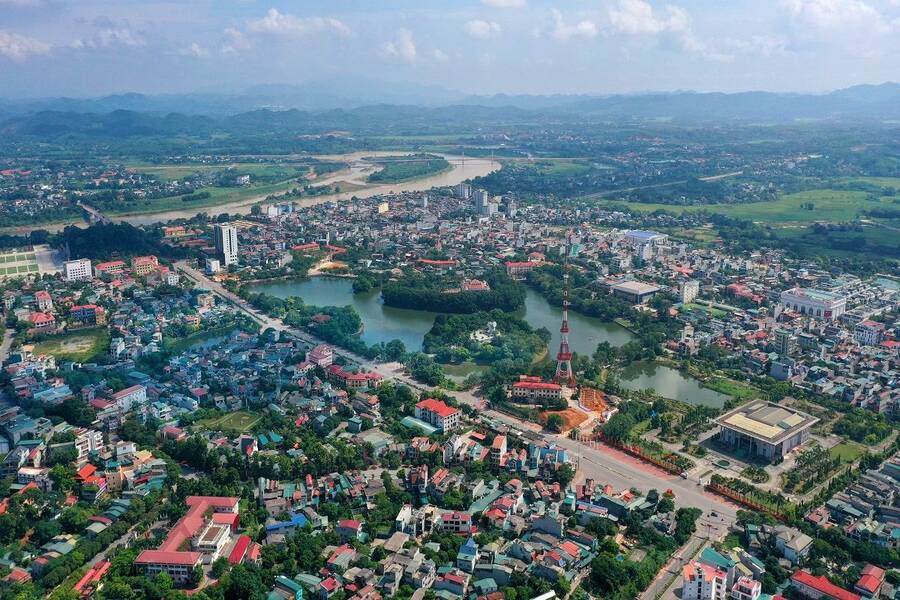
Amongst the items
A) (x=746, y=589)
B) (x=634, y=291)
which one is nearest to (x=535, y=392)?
(x=746, y=589)

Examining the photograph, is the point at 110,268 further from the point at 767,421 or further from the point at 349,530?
the point at 767,421

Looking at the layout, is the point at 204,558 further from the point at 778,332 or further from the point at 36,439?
the point at 778,332

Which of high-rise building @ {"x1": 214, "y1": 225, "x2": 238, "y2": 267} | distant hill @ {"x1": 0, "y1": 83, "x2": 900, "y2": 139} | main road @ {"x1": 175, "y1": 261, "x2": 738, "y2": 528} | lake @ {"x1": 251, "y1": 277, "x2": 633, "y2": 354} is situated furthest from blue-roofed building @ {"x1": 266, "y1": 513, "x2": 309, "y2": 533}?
distant hill @ {"x1": 0, "y1": 83, "x2": 900, "y2": 139}

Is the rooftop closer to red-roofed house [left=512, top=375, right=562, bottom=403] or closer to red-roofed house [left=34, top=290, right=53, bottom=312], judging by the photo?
red-roofed house [left=512, top=375, right=562, bottom=403]

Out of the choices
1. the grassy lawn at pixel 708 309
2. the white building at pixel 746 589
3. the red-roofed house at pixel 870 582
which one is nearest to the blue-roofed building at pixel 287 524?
the white building at pixel 746 589

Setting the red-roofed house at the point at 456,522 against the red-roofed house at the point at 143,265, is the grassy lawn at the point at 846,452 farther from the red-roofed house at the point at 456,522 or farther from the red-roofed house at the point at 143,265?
the red-roofed house at the point at 143,265

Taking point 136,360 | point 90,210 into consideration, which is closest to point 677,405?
point 136,360
